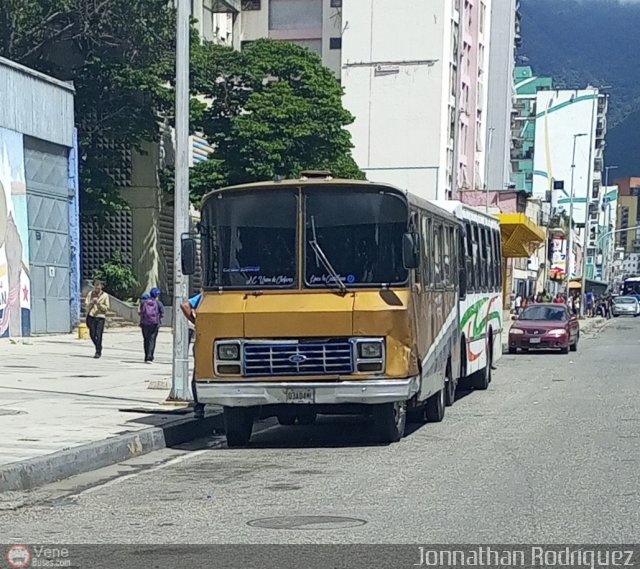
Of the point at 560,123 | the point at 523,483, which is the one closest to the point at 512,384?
the point at 523,483

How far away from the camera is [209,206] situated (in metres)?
13.6

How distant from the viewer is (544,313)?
117 ft

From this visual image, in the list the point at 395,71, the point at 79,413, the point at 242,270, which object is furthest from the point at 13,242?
the point at 395,71

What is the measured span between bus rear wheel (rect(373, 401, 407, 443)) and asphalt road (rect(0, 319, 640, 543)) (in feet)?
0.94

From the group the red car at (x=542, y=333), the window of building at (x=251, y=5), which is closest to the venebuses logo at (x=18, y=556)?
the red car at (x=542, y=333)

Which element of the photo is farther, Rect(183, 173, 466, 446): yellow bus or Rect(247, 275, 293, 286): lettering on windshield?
Rect(247, 275, 293, 286): lettering on windshield

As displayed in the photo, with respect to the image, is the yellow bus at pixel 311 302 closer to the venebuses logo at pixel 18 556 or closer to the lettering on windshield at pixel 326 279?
the lettering on windshield at pixel 326 279

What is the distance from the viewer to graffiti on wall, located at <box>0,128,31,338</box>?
100ft

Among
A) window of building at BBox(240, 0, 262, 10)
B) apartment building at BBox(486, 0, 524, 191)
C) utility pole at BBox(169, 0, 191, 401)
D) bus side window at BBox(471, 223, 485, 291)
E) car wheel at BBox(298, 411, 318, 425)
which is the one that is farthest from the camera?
apartment building at BBox(486, 0, 524, 191)

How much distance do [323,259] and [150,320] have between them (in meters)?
12.3

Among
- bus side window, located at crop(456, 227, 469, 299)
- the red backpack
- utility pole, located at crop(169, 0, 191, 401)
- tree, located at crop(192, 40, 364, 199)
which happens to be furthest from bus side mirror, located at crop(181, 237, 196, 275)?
tree, located at crop(192, 40, 364, 199)

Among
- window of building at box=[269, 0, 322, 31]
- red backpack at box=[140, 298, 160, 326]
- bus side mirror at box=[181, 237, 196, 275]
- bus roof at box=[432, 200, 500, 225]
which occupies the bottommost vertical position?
red backpack at box=[140, 298, 160, 326]

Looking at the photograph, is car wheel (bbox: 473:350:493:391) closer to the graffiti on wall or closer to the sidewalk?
the sidewalk

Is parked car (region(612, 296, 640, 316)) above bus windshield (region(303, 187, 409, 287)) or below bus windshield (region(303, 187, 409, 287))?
below
